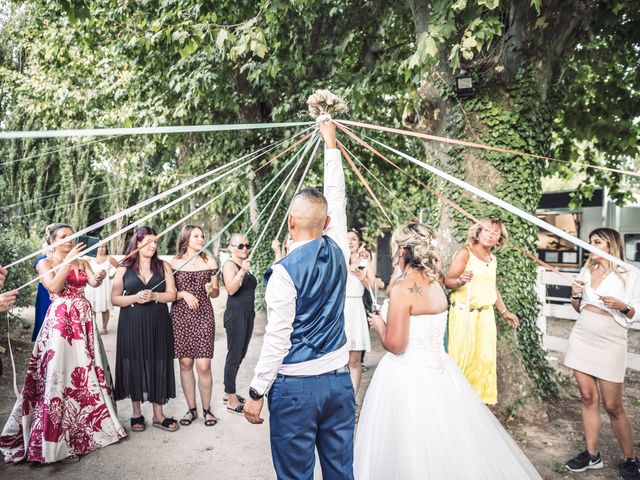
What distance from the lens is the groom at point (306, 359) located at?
2270 millimetres

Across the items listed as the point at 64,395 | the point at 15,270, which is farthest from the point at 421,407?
the point at 15,270

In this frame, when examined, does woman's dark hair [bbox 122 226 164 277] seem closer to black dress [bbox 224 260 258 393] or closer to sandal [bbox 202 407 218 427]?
black dress [bbox 224 260 258 393]

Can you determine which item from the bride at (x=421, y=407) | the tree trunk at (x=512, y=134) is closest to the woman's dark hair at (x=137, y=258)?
the bride at (x=421, y=407)

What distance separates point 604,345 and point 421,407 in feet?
6.01

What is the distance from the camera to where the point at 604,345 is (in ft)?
12.1

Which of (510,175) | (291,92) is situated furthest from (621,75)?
(291,92)

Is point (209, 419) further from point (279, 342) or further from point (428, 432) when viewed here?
point (279, 342)

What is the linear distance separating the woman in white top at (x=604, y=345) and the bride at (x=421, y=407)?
1.12 meters

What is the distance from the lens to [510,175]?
4.87m

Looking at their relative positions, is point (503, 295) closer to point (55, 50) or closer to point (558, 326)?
point (558, 326)

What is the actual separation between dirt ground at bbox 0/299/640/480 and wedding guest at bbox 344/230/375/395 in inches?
28.6

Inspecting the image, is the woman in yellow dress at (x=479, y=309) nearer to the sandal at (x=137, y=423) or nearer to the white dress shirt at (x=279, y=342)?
the white dress shirt at (x=279, y=342)

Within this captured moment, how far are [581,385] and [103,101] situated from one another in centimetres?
974

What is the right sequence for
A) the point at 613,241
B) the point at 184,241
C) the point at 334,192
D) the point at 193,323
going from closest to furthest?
the point at 334,192 → the point at 613,241 → the point at 193,323 → the point at 184,241
